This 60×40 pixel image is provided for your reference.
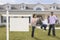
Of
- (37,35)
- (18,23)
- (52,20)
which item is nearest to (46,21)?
(52,20)

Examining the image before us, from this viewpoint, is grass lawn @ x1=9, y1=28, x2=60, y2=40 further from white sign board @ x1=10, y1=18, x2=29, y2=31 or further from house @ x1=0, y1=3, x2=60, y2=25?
house @ x1=0, y1=3, x2=60, y2=25

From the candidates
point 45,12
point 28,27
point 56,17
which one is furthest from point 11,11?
point 56,17

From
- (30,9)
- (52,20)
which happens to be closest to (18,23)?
(30,9)

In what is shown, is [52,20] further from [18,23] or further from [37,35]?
[18,23]

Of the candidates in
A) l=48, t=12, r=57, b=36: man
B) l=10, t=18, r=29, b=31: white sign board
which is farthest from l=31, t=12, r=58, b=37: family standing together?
l=10, t=18, r=29, b=31: white sign board

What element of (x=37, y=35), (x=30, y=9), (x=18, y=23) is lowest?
(x=37, y=35)

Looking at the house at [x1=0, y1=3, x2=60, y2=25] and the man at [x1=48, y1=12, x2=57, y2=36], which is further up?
the house at [x1=0, y1=3, x2=60, y2=25]

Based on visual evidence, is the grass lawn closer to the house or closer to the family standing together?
the family standing together

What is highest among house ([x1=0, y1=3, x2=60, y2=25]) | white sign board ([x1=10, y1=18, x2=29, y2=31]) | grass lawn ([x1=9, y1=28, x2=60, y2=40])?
house ([x1=0, y1=3, x2=60, y2=25])

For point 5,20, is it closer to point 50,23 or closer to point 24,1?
point 24,1

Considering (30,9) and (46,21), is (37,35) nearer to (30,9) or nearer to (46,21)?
(46,21)

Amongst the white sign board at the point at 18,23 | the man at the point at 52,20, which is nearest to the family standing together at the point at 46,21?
the man at the point at 52,20

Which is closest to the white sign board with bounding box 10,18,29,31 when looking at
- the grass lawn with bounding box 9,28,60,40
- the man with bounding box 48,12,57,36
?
the grass lawn with bounding box 9,28,60,40

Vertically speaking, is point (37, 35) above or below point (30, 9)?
below
